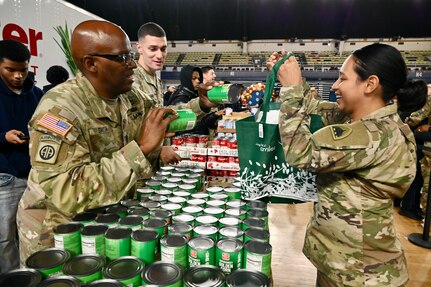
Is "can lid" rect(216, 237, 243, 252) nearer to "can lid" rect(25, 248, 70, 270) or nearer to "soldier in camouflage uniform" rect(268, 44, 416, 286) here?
"soldier in camouflage uniform" rect(268, 44, 416, 286)

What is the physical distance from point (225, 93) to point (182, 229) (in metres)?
0.88

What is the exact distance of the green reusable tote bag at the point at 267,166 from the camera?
1.17 m

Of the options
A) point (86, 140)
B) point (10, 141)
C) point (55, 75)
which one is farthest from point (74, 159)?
point (55, 75)

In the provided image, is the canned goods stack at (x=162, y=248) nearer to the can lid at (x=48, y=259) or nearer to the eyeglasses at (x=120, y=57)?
the can lid at (x=48, y=259)

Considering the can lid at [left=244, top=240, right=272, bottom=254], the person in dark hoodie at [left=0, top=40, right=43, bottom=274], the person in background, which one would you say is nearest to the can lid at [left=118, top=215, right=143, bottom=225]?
the can lid at [left=244, top=240, right=272, bottom=254]

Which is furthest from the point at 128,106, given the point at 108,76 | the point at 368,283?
the point at 368,283

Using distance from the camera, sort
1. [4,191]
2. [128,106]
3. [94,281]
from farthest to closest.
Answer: [4,191]
[128,106]
[94,281]

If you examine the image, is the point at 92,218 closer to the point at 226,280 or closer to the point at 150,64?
the point at 226,280

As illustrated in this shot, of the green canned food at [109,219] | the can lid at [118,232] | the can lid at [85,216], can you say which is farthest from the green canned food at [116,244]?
the can lid at [85,216]

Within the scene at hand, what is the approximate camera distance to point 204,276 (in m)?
0.87

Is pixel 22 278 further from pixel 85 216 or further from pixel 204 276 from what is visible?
pixel 204 276

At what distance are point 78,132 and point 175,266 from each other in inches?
24.1

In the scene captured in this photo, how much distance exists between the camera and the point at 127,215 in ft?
3.96

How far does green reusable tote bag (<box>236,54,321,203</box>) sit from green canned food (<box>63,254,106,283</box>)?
630 millimetres
